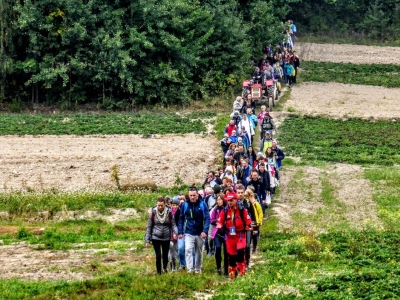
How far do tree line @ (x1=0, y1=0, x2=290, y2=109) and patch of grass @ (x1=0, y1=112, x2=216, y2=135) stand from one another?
3.07m

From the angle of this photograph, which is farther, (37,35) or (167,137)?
(37,35)

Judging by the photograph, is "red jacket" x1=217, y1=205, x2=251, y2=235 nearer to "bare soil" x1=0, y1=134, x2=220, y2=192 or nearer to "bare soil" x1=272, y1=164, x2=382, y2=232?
"bare soil" x1=272, y1=164, x2=382, y2=232

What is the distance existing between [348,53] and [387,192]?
29.7 m

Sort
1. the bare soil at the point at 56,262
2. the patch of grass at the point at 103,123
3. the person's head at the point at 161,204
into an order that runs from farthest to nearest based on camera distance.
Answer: the patch of grass at the point at 103,123
the bare soil at the point at 56,262
the person's head at the point at 161,204

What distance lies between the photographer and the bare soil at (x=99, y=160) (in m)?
28.5

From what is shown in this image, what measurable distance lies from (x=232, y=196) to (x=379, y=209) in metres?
8.85

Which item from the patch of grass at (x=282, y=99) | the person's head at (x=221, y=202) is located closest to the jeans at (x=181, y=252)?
the person's head at (x=221, y=202)

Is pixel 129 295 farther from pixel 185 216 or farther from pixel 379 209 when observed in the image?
pixel 379 209

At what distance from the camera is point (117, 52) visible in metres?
41.5

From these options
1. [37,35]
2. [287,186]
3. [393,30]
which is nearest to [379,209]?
[287,186]

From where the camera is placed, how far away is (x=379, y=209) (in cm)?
2417

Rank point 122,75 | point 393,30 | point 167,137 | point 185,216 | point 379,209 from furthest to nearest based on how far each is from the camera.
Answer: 1. point 393,30
2. point 122,75
3. point 167,137
4. point 379,209
5. point 185,216

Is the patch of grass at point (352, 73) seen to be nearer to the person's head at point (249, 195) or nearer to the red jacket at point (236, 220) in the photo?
the person's head at point (249, 195)

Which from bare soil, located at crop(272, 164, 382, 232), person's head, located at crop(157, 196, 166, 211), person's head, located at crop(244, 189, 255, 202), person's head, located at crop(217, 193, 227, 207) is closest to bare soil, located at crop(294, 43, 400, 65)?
bare soil, located at crop(272, 164, 382, 232)
